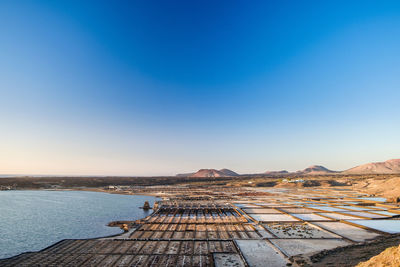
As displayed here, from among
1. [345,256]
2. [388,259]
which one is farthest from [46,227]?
[388,259]

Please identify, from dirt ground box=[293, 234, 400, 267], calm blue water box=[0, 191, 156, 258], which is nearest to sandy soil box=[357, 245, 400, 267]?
dirt ground box=[293, 234, 400, 267]

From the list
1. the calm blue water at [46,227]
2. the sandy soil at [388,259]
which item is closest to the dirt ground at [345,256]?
the sandy soil at [388,259]

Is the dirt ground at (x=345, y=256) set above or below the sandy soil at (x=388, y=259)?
below

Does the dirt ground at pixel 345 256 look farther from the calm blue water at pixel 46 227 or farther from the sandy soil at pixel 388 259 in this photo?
the calm blue water at pixel 46 227

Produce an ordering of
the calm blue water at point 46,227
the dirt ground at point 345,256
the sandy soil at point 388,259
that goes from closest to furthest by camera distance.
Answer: the sandy soil at point 388,259, the dirt ground at point 345,256, the calm blue water at point 46,227

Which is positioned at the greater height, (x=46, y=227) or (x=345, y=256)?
(x=345, y=256)

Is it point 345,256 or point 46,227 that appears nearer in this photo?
point 345,256

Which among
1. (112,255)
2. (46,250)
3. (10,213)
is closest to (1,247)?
(46,250)

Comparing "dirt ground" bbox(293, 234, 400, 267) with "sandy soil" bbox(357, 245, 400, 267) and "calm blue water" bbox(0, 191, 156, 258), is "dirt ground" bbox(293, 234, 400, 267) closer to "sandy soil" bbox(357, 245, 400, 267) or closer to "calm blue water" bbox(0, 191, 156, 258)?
"sandy soil" bbox(357, 245, 400, 267)

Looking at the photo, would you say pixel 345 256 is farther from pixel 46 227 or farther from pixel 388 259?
pixel 46 227

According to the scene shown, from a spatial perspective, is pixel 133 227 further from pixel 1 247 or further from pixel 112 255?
pixel 1 247

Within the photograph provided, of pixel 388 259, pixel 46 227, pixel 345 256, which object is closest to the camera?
pixel 388 259
